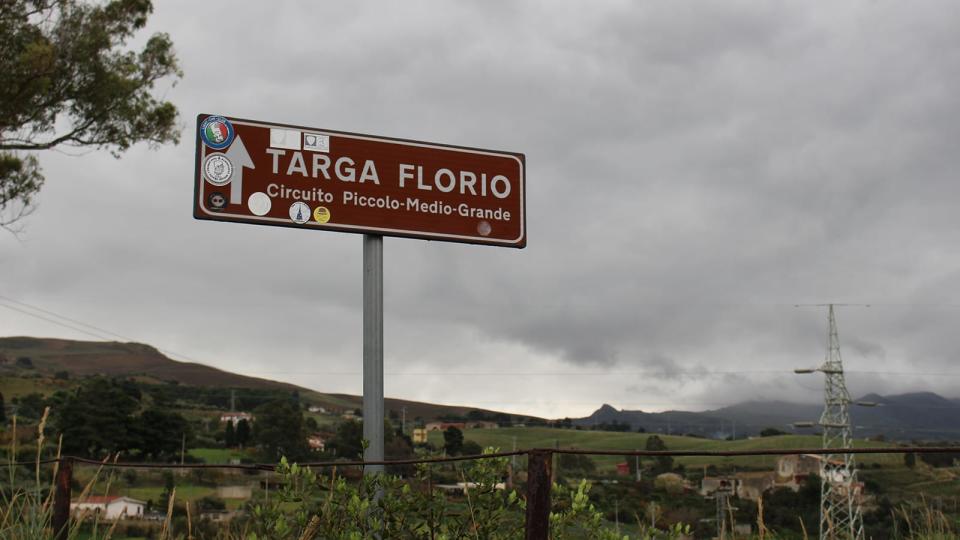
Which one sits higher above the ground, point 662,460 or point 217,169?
point 217,169

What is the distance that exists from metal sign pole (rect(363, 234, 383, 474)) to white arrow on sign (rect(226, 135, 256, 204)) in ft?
2.35

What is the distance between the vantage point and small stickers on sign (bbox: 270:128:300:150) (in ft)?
15.4

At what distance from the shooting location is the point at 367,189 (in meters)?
4.82

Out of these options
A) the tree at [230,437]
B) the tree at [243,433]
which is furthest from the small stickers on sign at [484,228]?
the tree at [230,437]

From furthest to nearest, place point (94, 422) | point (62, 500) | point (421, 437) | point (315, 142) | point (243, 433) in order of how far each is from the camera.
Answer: point (243, 433) < point (94, 422) < point (421, 437) < point (315, 142) < point (62, 500)

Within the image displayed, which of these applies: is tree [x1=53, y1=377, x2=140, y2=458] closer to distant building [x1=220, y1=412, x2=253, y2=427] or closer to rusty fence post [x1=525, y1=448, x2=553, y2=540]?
distant building [x1=220, y1=412, x2=253, y2=427]

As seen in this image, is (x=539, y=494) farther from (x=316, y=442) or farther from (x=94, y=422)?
(x=94, y=422)

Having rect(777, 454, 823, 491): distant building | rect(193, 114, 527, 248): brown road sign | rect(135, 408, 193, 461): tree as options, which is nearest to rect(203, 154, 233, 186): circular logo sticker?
rect(193, 114, 527, 248): brown road sign

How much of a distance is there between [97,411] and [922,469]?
55197mm

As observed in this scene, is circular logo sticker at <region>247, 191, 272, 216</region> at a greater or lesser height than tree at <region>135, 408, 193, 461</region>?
greater

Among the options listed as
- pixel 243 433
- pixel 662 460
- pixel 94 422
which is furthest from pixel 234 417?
pixel 662 460

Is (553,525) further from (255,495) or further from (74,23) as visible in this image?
(74,23)

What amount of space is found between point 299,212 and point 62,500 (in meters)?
1.82

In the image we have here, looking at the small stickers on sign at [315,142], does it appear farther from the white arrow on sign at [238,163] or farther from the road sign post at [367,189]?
the white arrow on sign at [238,163]
